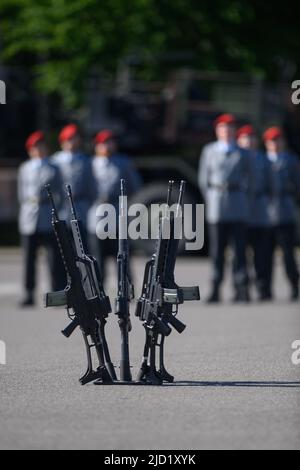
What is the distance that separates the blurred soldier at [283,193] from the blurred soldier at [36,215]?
91.6 inches

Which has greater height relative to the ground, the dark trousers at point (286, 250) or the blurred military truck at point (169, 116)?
the blurred military truck at point (169, 116)

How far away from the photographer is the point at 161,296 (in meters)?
9.54

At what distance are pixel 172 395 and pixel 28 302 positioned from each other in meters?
7.56

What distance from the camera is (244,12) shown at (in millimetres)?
25750

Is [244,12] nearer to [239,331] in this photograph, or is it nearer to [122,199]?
[239,331]

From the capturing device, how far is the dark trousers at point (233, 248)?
16.8 meters

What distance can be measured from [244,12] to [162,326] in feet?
55.1

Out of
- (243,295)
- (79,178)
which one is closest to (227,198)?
(243,295)

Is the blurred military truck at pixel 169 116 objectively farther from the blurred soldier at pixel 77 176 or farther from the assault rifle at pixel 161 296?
the assault rifle at pixel 161 296

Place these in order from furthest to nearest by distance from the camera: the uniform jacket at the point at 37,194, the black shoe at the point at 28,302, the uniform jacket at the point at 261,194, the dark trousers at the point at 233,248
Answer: the uniform jacket at the point at 261,194, the dark trousers at the point at 233,248, the black shoe at the point at 28,302, the uniform jacket at the point at 37,194

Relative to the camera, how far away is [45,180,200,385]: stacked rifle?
9.50 metres

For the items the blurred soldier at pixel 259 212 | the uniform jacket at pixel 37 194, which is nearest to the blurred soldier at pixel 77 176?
the uniform jacket at pixel 37 194

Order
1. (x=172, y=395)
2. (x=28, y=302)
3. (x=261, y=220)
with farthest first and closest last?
(x=261, y=220), (x=28, y=302), (x=172, y=395)

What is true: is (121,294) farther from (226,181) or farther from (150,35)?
(150,35)
